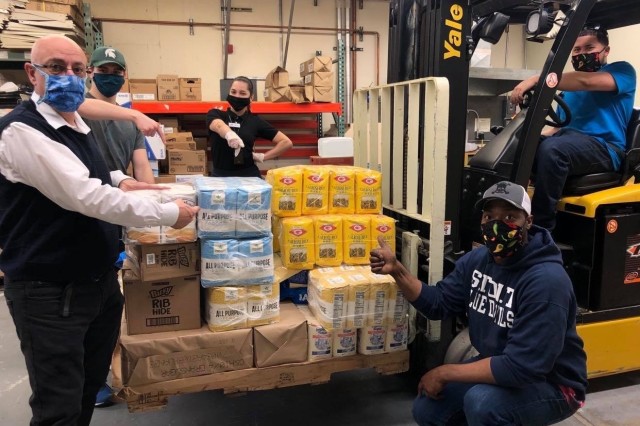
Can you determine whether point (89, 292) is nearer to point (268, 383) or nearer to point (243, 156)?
point (268, 383)

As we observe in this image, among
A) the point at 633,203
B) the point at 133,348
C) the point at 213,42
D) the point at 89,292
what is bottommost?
the point at 133,348

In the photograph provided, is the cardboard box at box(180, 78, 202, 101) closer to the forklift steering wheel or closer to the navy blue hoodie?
the forklift steering wheel

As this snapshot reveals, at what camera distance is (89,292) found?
226cm

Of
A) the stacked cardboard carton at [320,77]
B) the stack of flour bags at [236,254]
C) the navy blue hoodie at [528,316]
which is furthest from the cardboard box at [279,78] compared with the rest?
the navy blue hoodie at [528,316]

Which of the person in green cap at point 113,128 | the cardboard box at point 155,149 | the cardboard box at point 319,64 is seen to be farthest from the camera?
the cardboard box at point 319,64

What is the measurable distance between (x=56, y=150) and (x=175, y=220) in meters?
0.60

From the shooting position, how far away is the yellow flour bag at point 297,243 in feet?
10.3

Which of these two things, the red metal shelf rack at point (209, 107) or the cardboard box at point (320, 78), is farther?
the cardboard box at point (320, 78)

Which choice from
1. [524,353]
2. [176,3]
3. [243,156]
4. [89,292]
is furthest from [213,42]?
[524,353]

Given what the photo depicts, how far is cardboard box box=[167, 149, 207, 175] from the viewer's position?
21.7 ft

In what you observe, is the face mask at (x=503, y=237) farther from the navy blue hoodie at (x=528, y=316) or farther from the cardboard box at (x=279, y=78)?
the cardboard box at (x=279, y=78)

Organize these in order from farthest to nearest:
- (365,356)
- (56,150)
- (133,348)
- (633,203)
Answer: (633,203)
(365,356)
(133,348)
(56,150)

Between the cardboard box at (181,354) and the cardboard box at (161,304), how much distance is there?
0.17ft

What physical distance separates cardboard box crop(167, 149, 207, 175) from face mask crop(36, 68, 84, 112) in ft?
14.9
